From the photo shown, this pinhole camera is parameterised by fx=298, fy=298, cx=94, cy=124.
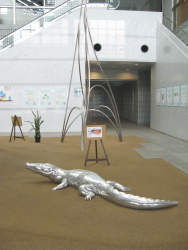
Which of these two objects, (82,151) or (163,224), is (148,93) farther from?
(163,224)

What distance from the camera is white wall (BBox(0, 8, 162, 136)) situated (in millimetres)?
12352

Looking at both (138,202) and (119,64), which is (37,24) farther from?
(138,202)

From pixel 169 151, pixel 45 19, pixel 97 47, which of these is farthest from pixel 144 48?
pixel 169 151

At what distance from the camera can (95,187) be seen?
170 inches

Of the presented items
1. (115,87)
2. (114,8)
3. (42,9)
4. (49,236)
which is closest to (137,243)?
(49,236)

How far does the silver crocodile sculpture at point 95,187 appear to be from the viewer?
12.2 ft

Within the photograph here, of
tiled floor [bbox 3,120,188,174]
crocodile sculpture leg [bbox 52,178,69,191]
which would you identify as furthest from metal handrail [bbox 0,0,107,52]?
crocodile sculpture leg [bbox 52,178,69,191]

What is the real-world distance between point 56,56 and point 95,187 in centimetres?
913

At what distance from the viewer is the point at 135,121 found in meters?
18.2

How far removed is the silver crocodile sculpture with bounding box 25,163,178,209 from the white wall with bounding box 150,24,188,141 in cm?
626

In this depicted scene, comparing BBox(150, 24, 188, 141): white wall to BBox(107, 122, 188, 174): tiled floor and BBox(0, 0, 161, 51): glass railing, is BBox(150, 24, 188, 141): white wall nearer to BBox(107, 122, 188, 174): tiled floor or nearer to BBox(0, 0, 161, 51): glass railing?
BBox(107, 122, 188, 174): tiled floor

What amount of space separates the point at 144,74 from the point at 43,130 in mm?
7570

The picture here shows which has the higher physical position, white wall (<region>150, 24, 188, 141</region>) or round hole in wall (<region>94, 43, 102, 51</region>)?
round hole in wall (<region>94, 43, 102, 51</region>)

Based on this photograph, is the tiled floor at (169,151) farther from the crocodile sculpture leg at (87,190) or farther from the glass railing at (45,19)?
the glass railing at (45,19)
